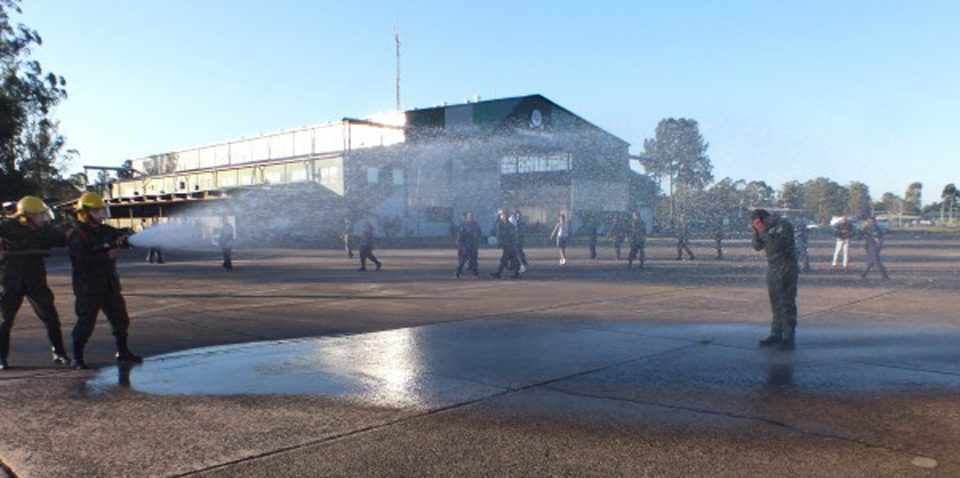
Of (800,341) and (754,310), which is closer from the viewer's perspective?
(800,341)

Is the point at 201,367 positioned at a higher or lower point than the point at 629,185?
lower

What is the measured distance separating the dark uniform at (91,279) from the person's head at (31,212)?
49 cm

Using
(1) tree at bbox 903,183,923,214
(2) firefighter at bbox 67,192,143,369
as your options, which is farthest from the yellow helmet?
(1) tree at bbox 903,183,923,214

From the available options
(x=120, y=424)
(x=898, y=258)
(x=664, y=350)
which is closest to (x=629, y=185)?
(x=898, y=258)

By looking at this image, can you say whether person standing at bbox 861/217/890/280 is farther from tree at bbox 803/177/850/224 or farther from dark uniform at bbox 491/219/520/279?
tree at bbox 803/177/850/224

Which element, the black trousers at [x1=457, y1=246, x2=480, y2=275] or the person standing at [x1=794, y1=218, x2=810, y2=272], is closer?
the black trousers at [x1=457, y1=246, x2=480, y2=275]

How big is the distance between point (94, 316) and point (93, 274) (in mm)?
430

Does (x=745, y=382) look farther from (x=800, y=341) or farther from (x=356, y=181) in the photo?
(x=356, y=181)

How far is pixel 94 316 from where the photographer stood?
6641 mm

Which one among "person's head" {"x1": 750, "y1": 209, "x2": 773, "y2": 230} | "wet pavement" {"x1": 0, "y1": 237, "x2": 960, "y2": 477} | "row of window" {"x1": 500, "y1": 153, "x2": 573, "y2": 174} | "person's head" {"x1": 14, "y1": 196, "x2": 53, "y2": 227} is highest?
"row of window" {"x1": 500, "y1": 153, "x2": 573, "y2": 174}

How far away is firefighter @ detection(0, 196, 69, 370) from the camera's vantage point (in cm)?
659

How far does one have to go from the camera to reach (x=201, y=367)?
660 centimetres

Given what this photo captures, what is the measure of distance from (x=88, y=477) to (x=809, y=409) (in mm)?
4948

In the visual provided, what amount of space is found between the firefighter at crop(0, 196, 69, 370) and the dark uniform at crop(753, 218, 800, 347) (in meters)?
7.82
